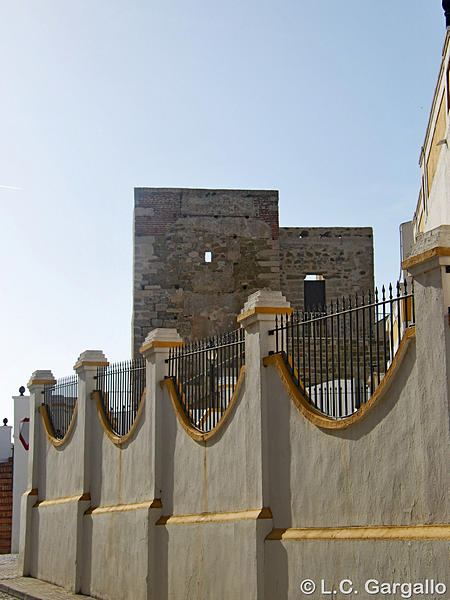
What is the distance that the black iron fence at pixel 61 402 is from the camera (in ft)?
49.5

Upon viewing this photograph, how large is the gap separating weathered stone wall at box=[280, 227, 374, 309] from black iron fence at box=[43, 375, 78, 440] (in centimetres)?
1388

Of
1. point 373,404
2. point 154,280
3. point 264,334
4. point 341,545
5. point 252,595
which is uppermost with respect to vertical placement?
point 154,280

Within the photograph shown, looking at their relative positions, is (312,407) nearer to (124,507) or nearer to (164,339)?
(164,339)

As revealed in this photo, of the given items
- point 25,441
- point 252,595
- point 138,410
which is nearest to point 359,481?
point 252,595

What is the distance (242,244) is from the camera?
27.0 metres

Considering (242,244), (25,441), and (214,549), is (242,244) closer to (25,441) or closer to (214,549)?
(25,441)

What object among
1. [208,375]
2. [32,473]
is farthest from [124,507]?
[32,473]

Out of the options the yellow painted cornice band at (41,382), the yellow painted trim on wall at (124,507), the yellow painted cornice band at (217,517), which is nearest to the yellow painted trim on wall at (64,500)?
the yellow painted trim on wall at (124,507)

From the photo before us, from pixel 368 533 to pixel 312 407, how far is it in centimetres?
140

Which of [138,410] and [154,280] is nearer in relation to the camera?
[138,410]

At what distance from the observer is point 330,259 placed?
29.4 m

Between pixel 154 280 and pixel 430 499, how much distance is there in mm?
20780

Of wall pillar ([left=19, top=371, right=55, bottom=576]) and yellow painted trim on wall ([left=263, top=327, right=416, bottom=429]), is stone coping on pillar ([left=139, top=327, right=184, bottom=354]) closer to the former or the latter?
yellow painted trim on wall ([left=263, top=327, right=416, bottom=429])

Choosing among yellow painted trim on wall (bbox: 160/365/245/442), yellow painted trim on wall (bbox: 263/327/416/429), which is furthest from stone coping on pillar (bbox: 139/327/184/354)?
yellow painted trim on wall (bbox: 263/327/416/429)
